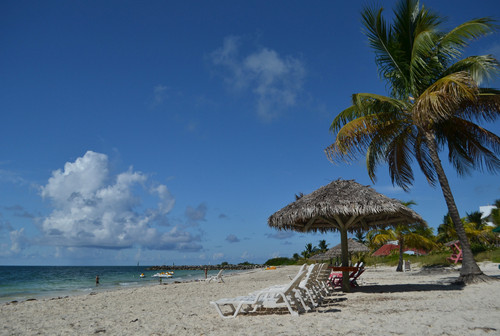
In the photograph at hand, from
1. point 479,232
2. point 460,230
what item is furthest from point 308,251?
point 460,230

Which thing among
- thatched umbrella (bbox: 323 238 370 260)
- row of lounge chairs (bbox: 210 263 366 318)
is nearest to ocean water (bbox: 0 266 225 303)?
thatched umbrella (bbox: 323 238 370 260)

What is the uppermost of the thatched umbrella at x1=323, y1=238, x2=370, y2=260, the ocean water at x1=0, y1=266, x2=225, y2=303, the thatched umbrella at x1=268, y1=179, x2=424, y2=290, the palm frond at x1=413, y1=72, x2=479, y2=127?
the palm frond at x1=413, y1=72, x2=479, y2=127

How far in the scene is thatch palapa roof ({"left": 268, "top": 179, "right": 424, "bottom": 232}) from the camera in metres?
8.52

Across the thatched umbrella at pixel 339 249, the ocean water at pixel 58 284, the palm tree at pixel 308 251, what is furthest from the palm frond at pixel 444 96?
the palm tree at pixel 308 251

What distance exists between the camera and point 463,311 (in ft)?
17.4

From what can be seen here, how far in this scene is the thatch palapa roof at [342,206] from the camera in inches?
335

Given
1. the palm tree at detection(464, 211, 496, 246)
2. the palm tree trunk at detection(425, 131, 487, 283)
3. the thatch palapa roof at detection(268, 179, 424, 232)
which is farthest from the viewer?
the palm tree at detection(464, 211, 496, 246)

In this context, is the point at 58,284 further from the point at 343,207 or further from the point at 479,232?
the point at 479,232

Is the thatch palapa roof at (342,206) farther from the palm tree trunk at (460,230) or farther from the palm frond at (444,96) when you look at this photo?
the palm frond at (444,96)

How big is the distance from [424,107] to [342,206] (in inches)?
128

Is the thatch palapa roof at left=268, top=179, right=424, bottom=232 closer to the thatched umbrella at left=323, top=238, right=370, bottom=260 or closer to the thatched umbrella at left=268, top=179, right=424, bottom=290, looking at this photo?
the thatched umbrella at left=268, top=179, right=424, bottom=290

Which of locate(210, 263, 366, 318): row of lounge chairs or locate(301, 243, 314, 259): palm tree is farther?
locate(301, 243, 314, 259): palm tree

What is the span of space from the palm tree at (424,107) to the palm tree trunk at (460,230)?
22 millimetres

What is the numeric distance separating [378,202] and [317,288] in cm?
255
